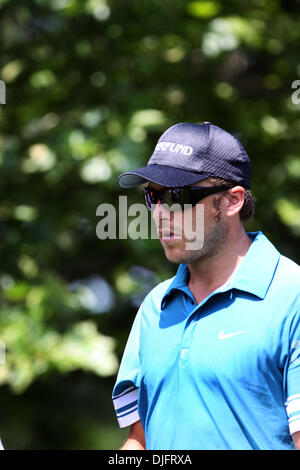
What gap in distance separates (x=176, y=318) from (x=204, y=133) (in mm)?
574

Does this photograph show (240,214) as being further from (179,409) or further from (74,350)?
(74,350)

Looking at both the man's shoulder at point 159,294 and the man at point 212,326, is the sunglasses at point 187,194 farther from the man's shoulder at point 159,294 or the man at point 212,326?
the man's shoulder at point 159,294

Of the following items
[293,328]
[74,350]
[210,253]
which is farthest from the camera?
[74,350]

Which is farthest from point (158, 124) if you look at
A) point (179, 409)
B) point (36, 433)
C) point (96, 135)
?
point (179, 409)

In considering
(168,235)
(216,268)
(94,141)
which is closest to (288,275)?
(216,268)

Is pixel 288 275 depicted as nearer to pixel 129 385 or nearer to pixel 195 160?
pixel 195 160

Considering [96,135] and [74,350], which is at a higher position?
[96,135]

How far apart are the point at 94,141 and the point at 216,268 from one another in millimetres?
3170

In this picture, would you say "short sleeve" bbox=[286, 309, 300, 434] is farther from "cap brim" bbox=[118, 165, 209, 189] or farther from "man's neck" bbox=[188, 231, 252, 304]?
"cap brim" bbox=[118, 165, 209, 189]

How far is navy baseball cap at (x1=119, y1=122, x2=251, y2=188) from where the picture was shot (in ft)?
7.75

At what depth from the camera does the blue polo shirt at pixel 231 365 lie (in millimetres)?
2104

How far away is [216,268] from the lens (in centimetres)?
237

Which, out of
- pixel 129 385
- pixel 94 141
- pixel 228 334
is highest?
pixel 94 141

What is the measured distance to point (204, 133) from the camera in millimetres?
2432
